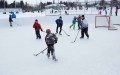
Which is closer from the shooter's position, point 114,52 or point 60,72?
point 60,72

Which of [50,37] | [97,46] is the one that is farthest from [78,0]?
[50,37]

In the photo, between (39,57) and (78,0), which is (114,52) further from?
(78,0)

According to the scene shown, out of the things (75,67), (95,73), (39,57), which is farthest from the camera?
(39,57)

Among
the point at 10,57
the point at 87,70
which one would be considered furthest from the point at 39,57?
the point at 87,70

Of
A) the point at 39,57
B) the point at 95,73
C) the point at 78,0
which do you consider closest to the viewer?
the point at 95,73

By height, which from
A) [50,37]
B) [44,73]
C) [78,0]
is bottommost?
[44,73]

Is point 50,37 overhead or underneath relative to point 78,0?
underneath

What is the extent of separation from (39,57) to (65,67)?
153 cm

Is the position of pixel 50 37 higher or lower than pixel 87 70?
higher

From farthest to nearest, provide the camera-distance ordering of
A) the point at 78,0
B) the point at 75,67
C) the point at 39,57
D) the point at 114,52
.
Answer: the point at 78,0 → the point at 114,52 → the point at 39,57 → the point at 75,67

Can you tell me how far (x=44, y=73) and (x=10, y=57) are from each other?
90.6 inches

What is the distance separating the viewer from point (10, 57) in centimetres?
783

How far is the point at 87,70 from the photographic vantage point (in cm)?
615

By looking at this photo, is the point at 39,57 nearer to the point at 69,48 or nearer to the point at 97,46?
the point at 69,48
